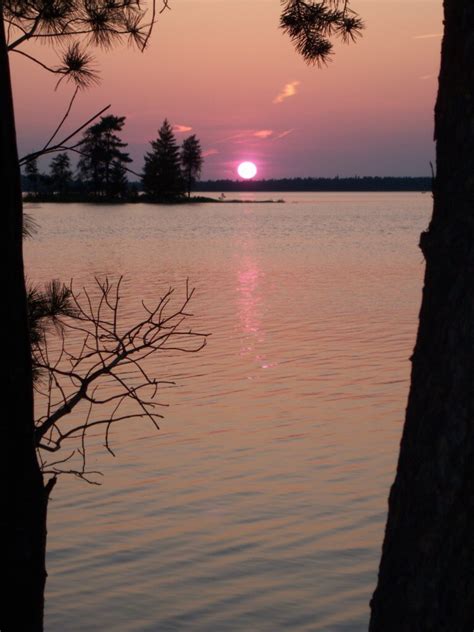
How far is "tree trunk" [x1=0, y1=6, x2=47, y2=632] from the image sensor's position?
143 inches

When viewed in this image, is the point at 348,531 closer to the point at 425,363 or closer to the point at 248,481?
the point at 248,481

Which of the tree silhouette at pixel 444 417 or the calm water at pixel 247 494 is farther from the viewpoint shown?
the calm water at pixel 247 494

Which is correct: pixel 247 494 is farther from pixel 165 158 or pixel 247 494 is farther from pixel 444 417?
pixel 165 158

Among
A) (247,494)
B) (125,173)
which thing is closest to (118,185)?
(125,173)

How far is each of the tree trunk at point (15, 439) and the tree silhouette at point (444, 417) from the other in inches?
50.5

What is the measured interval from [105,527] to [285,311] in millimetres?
14689

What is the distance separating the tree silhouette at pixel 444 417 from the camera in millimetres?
2955

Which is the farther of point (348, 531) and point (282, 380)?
point (282, 380)

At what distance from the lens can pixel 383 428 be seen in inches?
422

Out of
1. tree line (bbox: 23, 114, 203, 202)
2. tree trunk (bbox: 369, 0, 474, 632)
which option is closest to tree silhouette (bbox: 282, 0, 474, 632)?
tree trunk (bbox: 369, 0, 474, 632)

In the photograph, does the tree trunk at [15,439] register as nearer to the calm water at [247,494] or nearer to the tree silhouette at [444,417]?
the tree silhouette at [444,417]

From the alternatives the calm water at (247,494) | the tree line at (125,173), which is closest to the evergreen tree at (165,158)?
the tree line at (125,173)

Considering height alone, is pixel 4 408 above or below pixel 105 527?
above

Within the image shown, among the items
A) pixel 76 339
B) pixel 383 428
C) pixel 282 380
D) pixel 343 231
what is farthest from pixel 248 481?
pixel 343 231
